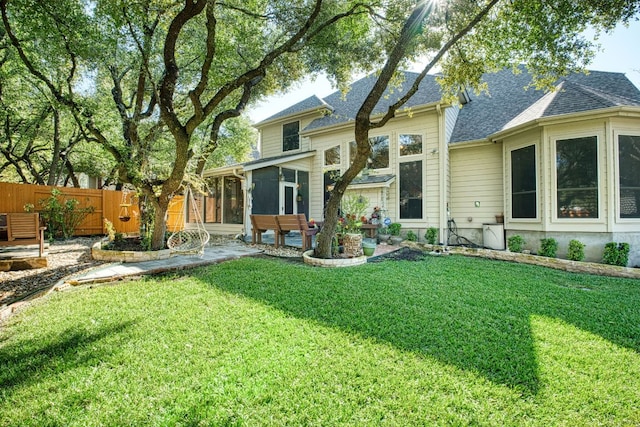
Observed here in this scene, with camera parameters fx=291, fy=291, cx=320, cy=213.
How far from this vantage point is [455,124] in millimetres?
11281

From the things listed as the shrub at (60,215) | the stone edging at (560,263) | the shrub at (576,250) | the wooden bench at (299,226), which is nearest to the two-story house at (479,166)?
the shrub at (576,250)

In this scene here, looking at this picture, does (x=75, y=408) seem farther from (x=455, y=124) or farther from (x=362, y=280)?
(x=455, y=124)

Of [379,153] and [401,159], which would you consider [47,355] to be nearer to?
[401,159]

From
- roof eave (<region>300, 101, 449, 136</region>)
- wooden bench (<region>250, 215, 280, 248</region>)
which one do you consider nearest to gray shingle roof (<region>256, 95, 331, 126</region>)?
roof eave (<region>300, 101, 449, 136</region>)

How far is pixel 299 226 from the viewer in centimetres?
774

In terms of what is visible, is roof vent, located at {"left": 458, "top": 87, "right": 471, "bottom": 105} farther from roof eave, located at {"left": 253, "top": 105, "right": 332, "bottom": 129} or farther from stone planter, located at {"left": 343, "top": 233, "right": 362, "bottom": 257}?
stone planter, located at {"left": 343, "top": 233, "right": 362, "bottom": 257}

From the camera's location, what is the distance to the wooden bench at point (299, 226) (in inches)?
301

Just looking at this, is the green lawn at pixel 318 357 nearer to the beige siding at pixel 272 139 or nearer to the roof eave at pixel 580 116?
the roof eave at pixel 580 116

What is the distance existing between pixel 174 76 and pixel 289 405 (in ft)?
21.8

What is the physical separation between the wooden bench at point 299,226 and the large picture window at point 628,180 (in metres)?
7.80

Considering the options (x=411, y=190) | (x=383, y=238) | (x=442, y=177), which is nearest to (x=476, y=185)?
(x=442, y=177)

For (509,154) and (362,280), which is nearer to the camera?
(362,280)

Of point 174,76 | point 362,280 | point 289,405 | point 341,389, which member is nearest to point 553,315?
point 362,280

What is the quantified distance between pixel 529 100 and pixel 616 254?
19.4 feet
